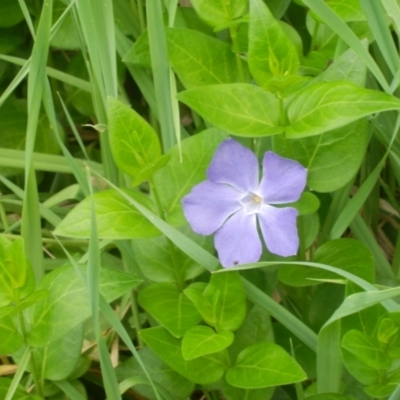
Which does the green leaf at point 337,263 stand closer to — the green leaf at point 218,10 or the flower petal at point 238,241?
the flower petal at point 238,241

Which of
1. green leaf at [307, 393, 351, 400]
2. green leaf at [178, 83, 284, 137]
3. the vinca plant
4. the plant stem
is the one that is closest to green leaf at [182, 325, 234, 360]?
the vinca plant

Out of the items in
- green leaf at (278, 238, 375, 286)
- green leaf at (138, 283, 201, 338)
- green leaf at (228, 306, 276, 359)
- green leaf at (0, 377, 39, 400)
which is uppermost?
green leaf at (278, 238, 375, 286)

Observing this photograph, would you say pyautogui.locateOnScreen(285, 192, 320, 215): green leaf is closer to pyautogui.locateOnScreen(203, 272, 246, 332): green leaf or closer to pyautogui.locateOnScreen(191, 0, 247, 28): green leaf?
pyautogui.locateOnScreen(203, 272, 246, 332): green leaf

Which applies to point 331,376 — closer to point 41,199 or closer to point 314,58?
point 314,58

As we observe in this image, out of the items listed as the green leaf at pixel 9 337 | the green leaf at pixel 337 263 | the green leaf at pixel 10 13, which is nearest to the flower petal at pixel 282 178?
the green leaf at pixel 337 263

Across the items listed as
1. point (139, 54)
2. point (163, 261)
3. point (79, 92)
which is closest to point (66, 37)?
point (79, 92)

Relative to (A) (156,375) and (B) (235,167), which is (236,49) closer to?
(B) (235,167)

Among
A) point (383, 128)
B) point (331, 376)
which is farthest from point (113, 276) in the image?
point (383, 128)
